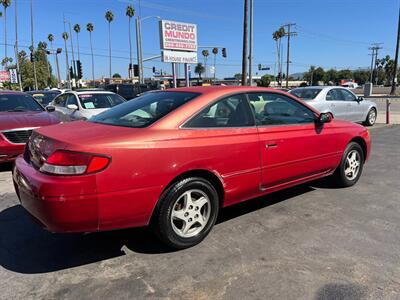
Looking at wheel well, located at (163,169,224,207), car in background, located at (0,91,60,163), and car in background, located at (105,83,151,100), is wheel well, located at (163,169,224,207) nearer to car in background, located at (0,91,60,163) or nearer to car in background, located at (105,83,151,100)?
car in background, located at (0,91,60,163)

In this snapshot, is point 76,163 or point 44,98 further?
point 44,98

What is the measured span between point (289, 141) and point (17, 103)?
633 cm

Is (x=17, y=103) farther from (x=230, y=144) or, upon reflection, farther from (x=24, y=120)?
(x=230, y=144)

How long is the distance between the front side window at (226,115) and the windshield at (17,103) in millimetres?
5611

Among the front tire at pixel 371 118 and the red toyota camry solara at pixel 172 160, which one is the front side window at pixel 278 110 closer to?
the red toyota camry solara at pixel 172 160

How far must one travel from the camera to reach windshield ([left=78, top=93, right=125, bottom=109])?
9.91m

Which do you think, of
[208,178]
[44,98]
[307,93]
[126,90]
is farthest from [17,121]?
[126,90]

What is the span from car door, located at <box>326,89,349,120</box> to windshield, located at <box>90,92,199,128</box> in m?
8.44

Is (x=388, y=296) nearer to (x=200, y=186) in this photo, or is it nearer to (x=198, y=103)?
(x=200, y=186)

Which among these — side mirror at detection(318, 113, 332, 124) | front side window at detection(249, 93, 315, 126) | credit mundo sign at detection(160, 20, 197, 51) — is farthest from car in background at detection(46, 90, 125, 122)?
credit mundo sign at detection(160, 20, 197, 51)

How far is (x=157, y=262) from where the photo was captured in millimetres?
3254

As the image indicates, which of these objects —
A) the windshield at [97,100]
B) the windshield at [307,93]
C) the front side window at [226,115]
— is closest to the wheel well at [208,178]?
the front side window at [226,115]

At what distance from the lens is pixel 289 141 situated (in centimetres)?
422

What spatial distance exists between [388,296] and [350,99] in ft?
34.4
